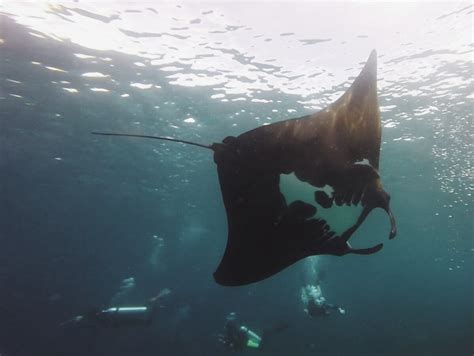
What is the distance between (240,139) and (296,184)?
77 cm

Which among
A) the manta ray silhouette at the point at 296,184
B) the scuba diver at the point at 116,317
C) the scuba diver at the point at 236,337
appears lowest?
the scuba diver at the point at 116,317

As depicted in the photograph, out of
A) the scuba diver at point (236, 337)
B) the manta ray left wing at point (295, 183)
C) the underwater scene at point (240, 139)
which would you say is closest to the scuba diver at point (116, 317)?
the underwater scene at point (240, 139)

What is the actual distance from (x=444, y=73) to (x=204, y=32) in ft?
27.9

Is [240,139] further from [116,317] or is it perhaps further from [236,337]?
[116,317]

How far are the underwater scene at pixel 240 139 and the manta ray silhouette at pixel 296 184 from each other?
2 cm

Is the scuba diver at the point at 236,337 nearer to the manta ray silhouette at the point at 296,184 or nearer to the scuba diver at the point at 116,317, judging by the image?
the scuba diver at the point at 116,317

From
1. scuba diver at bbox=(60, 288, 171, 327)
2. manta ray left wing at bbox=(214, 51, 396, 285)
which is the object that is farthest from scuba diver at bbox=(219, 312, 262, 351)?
manta ray left wing at bbox=(214, 51, 396, 285)

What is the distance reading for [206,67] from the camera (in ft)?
40.3

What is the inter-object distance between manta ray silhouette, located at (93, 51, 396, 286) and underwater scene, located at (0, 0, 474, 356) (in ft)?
0.05

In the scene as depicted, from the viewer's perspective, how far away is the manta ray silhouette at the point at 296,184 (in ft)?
11.6

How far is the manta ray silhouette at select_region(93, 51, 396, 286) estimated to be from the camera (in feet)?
11.6

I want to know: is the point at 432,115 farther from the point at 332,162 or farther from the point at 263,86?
the point at 332,162

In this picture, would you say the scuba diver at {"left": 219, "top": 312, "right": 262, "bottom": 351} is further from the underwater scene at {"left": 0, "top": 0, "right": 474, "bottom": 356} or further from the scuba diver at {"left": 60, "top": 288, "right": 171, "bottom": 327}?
the scuba diver at {"left": 60, "top": 288, "right": 171, "bottom": 327}

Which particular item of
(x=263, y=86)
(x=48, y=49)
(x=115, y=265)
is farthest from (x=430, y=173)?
(x=115, y=265)
